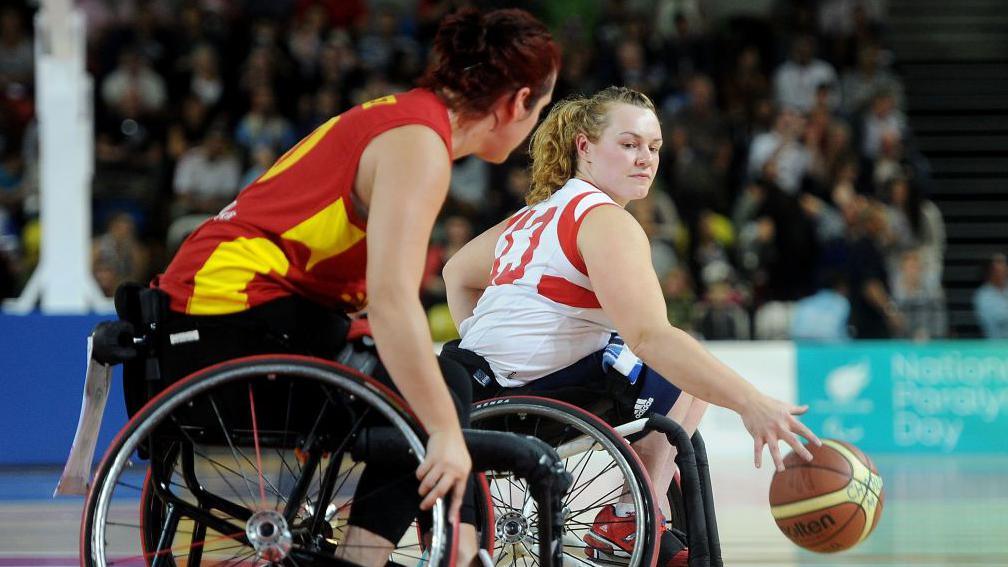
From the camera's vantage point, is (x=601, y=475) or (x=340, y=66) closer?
(x=601, y=475)

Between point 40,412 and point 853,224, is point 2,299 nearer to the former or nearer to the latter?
point 40,412

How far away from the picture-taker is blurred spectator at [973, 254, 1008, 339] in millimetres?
9531

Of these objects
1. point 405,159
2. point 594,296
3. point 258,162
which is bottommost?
point 594,296

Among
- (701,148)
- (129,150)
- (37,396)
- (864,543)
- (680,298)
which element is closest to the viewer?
(864,543)

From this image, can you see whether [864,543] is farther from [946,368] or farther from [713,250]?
[713,250]

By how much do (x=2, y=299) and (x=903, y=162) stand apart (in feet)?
22.2

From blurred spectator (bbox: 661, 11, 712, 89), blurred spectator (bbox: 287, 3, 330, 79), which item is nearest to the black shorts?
blurred spectator (bbox: 287, 3, 330, 79)

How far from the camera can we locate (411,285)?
2113 mm

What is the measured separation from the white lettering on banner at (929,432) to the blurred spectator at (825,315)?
0.84 metres

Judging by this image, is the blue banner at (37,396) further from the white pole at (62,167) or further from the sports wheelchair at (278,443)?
the sports wheelchair at (278,443)

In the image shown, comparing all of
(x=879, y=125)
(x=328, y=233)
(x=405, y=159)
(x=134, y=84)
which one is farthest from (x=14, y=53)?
(x=405, y=159)

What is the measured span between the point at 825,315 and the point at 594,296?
5.93 meters

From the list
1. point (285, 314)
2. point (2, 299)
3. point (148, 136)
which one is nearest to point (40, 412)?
point (2, 299)

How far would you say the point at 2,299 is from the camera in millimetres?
8188
